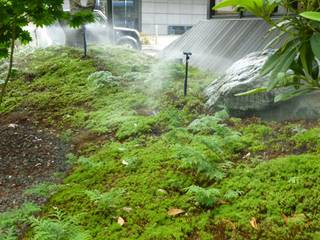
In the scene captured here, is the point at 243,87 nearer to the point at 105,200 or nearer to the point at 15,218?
the point at 105,200

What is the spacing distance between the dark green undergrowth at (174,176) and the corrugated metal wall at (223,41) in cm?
126

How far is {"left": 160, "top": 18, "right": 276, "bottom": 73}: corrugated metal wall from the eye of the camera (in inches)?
303

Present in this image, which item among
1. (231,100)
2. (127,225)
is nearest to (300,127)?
(231,100)

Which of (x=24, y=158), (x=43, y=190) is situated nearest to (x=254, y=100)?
(x=43, y=190)

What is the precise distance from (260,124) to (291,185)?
175cm

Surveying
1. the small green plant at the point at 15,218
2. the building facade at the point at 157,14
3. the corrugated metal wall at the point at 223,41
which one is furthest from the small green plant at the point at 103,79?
the building facade at the point at 157,14

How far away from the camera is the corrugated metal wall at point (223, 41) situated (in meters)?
7.71

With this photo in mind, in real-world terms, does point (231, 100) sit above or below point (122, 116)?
above

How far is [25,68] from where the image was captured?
10031 millimetres

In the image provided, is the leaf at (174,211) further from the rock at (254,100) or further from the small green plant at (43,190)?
the rock at (254,100)

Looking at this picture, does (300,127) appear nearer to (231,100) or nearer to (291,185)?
(231,100)

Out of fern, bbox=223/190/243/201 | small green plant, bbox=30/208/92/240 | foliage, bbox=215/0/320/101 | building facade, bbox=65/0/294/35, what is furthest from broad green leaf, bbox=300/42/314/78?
building facade, bbox=65/0/294/35

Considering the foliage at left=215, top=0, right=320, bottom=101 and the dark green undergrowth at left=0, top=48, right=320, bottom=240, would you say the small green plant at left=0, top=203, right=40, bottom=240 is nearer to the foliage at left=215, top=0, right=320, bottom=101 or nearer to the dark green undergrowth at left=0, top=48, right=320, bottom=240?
the dark green undergrowth at left=0, top=48, right=320, bottom=240

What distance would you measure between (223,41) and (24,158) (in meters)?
5.27
